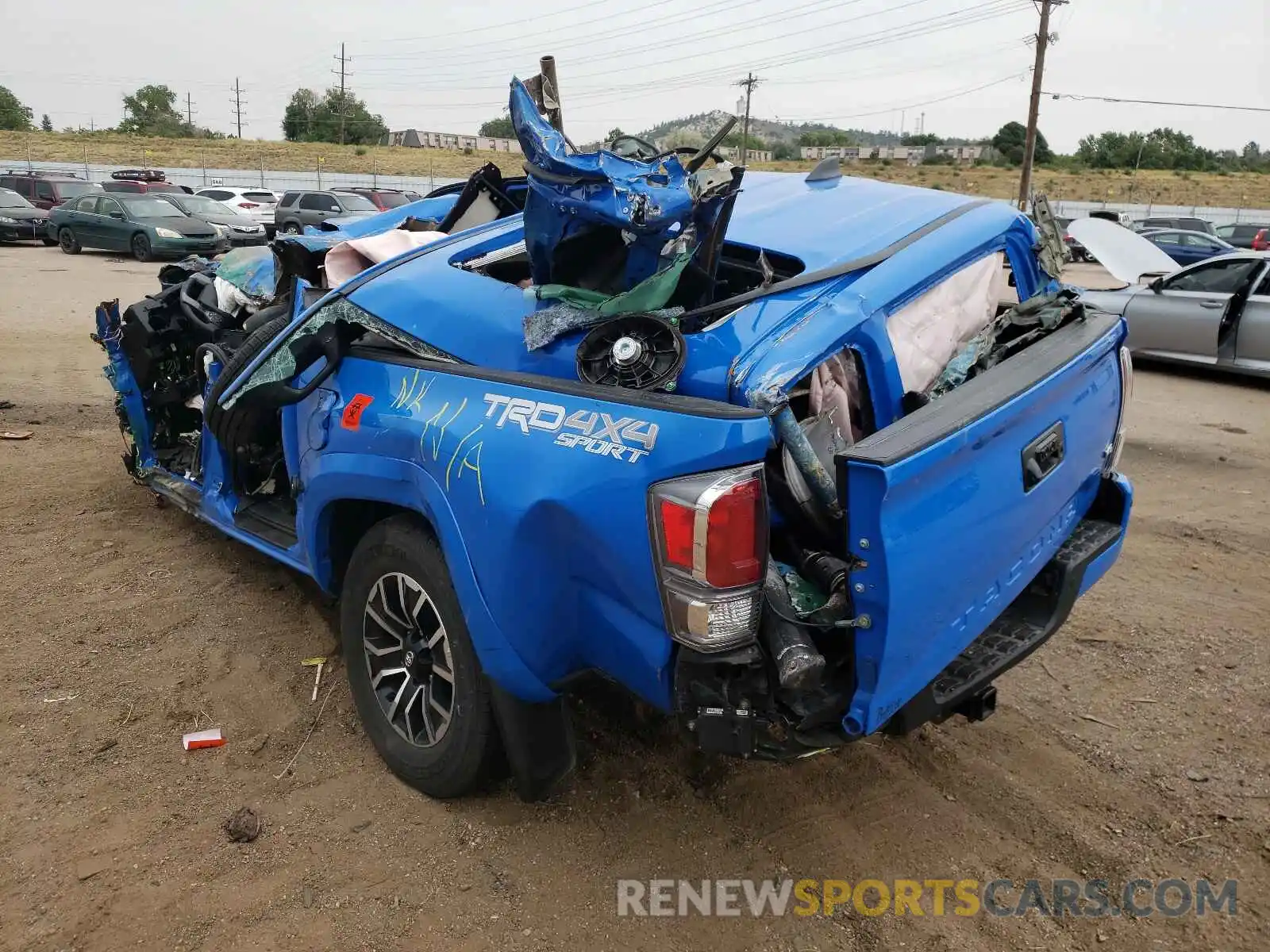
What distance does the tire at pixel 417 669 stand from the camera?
104 inches

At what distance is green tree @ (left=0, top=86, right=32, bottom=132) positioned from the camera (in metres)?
79.6

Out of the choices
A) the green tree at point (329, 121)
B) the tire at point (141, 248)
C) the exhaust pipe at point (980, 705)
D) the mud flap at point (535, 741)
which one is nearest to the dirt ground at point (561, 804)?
the mud flap at point (535, 741)

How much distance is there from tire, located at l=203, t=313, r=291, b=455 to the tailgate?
2.40 metres

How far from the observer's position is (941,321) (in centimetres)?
289

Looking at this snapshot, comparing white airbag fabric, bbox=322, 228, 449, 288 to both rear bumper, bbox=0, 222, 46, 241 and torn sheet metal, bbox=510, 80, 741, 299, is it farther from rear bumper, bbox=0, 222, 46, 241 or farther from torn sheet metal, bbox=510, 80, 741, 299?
rear bumper, bbox=0, 222, 46, 241

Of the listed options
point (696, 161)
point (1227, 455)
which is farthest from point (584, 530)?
point (1227, 455)

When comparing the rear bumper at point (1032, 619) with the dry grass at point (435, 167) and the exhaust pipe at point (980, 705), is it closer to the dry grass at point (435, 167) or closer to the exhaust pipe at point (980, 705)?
the exhaust pipe at point (980, 705)

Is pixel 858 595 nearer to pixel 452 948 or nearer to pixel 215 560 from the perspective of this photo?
pixel 452 948

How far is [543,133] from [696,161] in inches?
20.3

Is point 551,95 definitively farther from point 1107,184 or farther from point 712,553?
point 1107,184

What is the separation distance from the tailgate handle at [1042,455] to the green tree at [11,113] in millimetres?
95907

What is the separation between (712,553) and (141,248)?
2162cm

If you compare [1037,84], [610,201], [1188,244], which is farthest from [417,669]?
[1037,84]

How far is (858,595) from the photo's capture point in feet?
6.58
